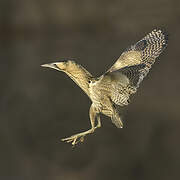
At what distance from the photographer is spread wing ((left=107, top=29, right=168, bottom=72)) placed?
69cm

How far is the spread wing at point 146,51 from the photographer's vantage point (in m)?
0.69

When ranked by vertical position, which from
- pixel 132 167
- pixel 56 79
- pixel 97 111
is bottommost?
pixel 132 167

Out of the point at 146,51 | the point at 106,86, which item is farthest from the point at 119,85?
the point at 146,51

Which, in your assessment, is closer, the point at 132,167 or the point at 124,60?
the point at 124,60

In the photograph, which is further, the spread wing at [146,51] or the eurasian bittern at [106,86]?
the spread wing at [146,51]

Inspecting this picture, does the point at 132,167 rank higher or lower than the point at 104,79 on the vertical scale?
lower

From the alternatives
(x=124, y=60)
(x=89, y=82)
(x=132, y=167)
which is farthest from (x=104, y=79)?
(x=132, y=167)

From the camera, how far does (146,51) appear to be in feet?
2.31

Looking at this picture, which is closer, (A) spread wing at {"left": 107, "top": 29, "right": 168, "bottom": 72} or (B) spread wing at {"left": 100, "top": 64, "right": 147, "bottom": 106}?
(B) spread wing at {"left": 100, "top": 64, "right": 147, "bottom": 106}

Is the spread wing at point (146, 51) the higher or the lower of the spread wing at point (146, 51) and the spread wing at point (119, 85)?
the higher

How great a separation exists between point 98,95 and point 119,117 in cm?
4

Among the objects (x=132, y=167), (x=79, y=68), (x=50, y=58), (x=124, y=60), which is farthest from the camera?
(x=50, y=58)

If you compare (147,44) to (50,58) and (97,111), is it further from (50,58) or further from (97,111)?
(50,58)

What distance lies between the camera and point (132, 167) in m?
2.79
